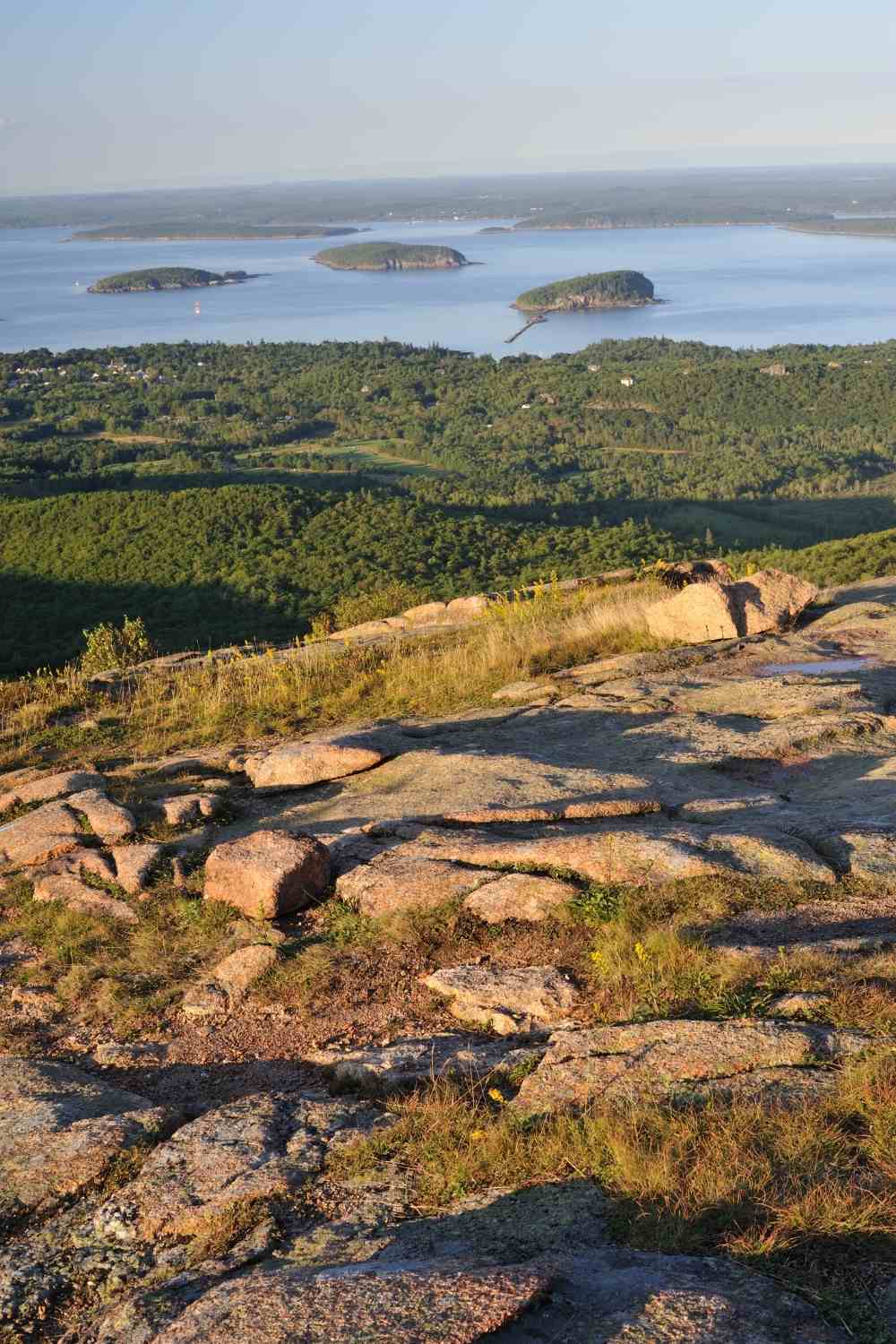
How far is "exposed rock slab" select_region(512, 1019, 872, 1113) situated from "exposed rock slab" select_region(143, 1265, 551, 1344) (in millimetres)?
1123

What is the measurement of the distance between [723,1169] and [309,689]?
→ 7929mm

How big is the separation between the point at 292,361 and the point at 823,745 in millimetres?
112190

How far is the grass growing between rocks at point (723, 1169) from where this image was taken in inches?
122

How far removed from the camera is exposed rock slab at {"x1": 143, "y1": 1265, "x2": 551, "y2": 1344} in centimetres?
275

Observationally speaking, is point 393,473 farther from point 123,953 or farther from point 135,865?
point 123,953

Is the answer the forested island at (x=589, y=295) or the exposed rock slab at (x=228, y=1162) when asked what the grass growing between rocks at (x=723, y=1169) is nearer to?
the exposed rock slab at (x=228, y=1162)

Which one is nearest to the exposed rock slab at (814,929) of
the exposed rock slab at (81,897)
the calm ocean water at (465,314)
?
the exposed rock slab at (81,897)

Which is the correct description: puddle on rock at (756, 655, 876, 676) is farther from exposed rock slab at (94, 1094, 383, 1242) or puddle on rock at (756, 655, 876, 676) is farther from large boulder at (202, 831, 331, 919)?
exposed rock slab at (94, 1094, 383, 1242)

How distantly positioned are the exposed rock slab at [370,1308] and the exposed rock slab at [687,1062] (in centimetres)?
112

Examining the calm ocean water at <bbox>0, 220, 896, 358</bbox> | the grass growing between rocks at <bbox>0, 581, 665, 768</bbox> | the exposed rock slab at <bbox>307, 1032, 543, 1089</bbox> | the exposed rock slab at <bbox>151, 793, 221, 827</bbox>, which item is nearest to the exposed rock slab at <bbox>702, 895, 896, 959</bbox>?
the exposed rock slab at <bbox>307, 1032, 543, 1089</bbox>

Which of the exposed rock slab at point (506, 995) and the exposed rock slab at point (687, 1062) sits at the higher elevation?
the exposed rock slab at point (687, 1062)

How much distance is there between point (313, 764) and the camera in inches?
320

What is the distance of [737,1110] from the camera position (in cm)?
369

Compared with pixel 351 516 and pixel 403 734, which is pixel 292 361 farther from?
pixel 403 734
